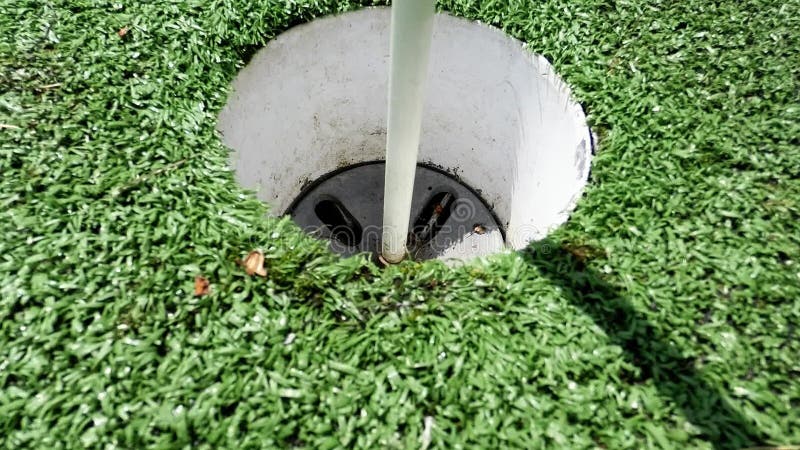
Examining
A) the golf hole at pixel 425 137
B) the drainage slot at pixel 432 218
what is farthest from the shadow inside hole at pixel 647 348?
the drainage slot at pixel 432 218

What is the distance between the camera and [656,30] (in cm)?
353

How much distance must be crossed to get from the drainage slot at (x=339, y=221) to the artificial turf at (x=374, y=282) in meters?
1.55

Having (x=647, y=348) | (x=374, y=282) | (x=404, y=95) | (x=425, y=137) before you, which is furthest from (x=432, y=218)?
(x=647, y=348)

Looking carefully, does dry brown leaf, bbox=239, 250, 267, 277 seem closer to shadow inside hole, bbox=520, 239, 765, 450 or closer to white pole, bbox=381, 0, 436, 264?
white pole, bbox=381, 0, 436, 264

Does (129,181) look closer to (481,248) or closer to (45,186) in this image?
(45,186)

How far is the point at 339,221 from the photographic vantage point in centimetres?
466

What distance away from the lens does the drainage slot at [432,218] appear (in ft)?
14.9

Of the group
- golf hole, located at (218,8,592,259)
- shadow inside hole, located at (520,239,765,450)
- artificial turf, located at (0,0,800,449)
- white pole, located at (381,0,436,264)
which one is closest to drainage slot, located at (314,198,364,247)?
golf hole, located at (218,8,592,259)

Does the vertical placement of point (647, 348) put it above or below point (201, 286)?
above

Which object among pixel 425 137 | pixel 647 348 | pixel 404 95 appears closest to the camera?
pixel 647 348

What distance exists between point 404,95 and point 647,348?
1511mm

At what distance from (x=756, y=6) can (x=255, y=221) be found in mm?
3333

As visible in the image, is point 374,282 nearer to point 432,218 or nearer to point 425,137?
point 432,218

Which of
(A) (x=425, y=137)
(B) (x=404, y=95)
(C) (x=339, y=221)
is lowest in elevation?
(C) (x=339, y=221)
